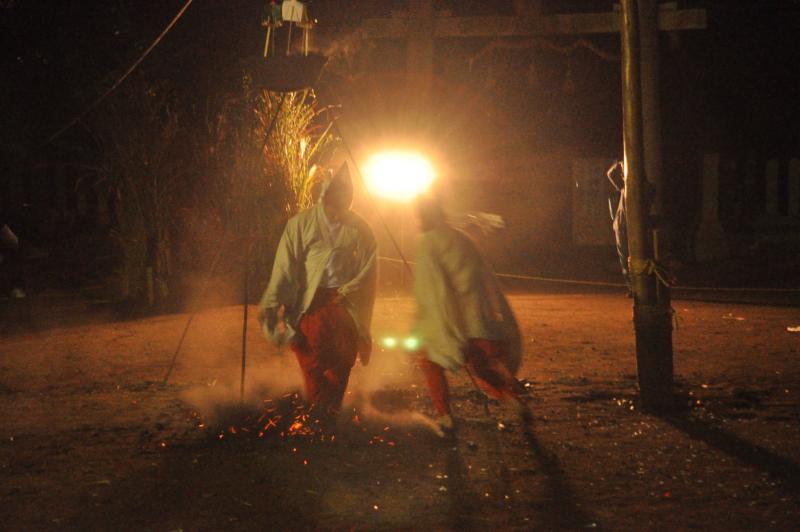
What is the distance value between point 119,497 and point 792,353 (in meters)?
6.77

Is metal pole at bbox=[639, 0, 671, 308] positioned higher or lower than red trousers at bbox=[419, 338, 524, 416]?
higher

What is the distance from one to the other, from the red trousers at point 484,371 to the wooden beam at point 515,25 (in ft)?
36.2

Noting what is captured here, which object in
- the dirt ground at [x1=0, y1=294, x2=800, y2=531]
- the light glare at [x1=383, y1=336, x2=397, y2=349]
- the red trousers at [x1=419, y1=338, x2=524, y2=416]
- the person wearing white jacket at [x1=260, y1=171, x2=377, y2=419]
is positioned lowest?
the dirt ground at [x1=0, y1=294, x2=800, y2=531]

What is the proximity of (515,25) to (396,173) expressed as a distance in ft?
11.4

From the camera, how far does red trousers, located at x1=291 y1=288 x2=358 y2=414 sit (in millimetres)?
6617

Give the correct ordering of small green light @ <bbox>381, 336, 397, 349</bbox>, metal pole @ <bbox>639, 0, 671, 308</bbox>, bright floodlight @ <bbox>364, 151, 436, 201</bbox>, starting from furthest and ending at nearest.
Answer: bright floodlight @ <bbox>364, 151, 436, 201</bbox> → metal pole @ <bbox>639, 0, 671, 308</bbox> → small green light @ <bbox>381, 336, 397, 349</bbox>

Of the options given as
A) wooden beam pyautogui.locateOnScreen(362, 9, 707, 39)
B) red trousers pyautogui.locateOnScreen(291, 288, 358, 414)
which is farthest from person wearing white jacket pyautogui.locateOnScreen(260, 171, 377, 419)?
wooden beam pyautogui.locateOnScreen(362, 9, 707, 39)

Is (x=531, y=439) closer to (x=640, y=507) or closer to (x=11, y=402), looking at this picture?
(x=640, y=507)

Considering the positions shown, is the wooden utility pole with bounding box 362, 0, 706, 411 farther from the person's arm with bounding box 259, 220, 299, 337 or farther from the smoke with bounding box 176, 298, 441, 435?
the person's arm with bounding box 259, 220, 299, 337

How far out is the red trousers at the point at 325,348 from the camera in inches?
261

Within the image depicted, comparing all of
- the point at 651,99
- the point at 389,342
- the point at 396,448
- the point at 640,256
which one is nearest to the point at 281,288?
the point at 396,448

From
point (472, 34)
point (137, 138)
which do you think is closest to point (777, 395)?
point (137, 138)

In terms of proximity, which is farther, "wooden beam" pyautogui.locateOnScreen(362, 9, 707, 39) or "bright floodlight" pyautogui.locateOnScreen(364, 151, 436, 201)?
"wooden beam" pyautogui.locateOnScreen(362, 9, 707, 39)

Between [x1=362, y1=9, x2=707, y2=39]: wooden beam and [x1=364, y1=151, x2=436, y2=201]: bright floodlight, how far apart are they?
90.2 inches
